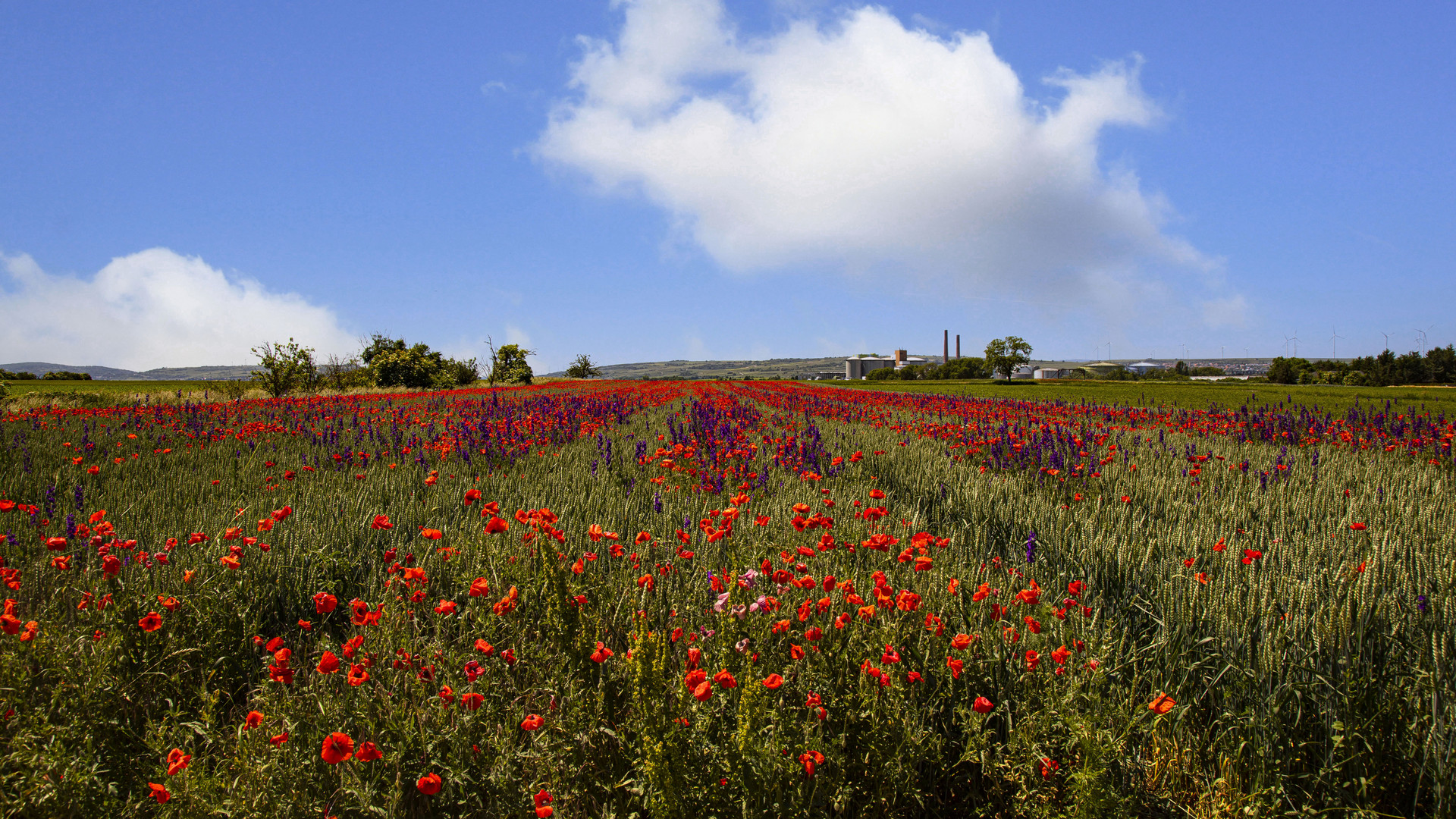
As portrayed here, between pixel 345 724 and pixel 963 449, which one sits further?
pixel 963 449

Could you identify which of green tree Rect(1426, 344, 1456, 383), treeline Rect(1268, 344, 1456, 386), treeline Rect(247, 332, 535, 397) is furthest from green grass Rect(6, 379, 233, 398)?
green tree Rect(1426, 344, 1456, 383)

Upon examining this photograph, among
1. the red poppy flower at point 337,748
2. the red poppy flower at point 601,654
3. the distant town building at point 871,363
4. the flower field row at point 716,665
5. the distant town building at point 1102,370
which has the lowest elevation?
the flower field row at point 716,665

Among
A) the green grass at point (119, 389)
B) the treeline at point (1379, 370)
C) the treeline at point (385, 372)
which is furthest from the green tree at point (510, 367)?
the treeline at point (1379, 370)

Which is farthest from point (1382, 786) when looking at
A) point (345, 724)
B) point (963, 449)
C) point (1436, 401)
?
point (1436, 401)

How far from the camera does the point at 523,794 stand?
4.99 feet

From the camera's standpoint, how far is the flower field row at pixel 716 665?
5.02ft

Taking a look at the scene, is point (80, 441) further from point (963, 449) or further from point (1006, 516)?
point (963, 449)

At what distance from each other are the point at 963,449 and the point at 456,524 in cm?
578

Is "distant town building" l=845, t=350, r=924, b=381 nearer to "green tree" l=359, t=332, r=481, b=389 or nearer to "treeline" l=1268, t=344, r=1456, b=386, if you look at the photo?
"treeline" l=1268, t=344, r=1456, b=386

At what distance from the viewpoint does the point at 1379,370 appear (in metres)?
49.6

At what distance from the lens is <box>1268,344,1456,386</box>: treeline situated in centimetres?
4912

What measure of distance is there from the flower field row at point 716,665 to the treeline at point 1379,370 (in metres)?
63.6

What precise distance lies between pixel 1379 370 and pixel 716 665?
243 feet

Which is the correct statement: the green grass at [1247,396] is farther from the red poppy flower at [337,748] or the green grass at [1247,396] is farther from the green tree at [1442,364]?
the green tree at [1442,364]
